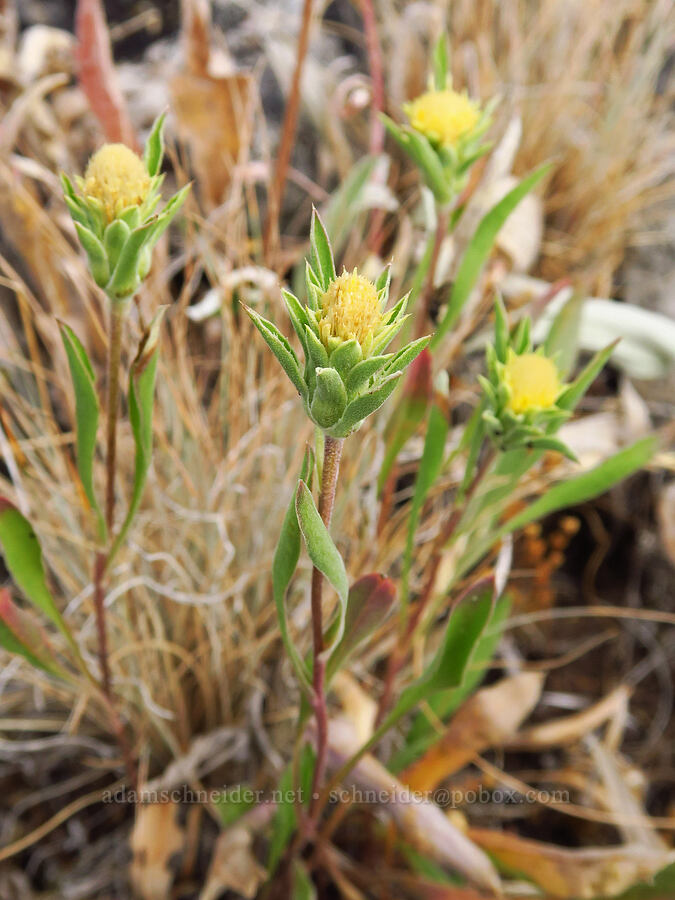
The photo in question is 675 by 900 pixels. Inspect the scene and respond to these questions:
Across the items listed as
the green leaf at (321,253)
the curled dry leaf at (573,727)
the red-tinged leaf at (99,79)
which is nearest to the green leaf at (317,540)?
the green leaf at (321,253)

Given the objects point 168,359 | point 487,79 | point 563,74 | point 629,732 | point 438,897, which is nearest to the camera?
point 438,897

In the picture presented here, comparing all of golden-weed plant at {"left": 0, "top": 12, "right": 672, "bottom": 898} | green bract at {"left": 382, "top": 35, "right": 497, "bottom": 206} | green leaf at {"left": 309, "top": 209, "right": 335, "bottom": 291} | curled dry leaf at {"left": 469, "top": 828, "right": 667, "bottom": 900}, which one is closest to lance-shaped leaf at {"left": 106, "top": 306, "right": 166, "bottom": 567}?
golden-weed plant at {"left": 0, "top": 12, "right": 672, "bottom": 898}

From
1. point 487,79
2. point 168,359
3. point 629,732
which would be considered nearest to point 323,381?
point 168,359

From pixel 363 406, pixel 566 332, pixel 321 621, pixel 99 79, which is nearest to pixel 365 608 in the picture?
pixel 321 621

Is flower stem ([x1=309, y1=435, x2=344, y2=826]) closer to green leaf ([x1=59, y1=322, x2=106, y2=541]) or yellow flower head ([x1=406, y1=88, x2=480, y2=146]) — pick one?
green leaf ([x1=59, y1=322, x2=106, y2=541])

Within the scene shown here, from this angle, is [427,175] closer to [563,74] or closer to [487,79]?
[487,79]

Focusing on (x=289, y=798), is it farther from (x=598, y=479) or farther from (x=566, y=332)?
(x=566, y=332)

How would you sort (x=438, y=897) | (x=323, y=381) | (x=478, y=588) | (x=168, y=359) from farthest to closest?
(x=168, y=359), (x=438, y=897), (x=478, y=588), (x=323, y=381)
